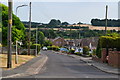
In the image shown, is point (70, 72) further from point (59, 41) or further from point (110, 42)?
point (59, 41)

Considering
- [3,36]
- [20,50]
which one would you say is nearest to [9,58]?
[3,36]

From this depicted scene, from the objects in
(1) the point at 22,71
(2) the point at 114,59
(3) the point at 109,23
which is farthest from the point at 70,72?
(3) the point at 109,23

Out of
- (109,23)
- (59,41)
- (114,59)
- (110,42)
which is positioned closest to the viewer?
(114,59)

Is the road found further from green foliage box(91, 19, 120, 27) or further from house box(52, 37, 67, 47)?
house box(52, 37, 67, 47)

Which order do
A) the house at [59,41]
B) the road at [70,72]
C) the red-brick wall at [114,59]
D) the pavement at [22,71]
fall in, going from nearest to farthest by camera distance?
the pavement at [22,71], the road at [70,72], the red-brick wall at [114,59], the house at [59,41]

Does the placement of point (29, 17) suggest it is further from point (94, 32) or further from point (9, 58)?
point (94, 32)

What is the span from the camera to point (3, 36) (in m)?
38.8

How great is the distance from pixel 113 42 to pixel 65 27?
151 m

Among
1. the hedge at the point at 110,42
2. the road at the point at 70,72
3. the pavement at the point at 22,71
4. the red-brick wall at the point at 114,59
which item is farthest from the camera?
the hedge at the point at 110,42

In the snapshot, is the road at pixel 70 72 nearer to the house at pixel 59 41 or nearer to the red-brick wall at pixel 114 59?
the red-brick wall at pixel 114 59

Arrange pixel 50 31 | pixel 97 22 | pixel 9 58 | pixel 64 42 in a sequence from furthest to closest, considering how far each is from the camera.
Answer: pixel 50 31 → pixel 64 42 → pixel 97 22 → pixel 9 58

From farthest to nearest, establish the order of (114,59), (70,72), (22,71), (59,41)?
(59,41) < (114,59) < (70,72) < (22,71)

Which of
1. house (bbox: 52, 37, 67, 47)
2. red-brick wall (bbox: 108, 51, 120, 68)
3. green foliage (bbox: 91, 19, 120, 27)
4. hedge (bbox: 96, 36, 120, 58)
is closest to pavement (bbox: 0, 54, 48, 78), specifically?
red-brick wall (bbox: 108, 51, 120, 68)

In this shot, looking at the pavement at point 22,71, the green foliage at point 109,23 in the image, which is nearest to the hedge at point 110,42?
the pavement at point 22,71
